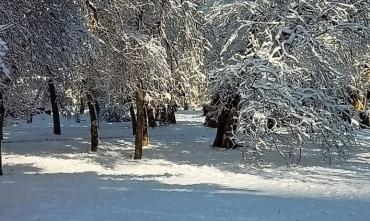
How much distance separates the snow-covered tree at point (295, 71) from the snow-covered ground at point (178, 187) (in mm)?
1273

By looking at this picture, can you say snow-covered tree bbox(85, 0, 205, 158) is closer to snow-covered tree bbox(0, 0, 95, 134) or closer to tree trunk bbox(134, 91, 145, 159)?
tree trunk bbox(134, 91, 145, 159)

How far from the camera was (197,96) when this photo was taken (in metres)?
25.5

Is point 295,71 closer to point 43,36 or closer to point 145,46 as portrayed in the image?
point 145,46

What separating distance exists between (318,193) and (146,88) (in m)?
9.47

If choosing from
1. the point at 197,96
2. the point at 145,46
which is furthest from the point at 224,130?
A: the point at 145,46

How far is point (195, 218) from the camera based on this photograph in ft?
27.7

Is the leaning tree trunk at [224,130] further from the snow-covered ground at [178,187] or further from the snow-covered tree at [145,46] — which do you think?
the snow-covered tree at [145,46]

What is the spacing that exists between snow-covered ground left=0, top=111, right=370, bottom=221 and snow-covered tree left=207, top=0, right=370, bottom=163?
1.27 m

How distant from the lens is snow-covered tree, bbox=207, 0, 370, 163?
49.4ft

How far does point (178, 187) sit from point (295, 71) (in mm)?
5344

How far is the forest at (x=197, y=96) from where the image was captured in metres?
9.83

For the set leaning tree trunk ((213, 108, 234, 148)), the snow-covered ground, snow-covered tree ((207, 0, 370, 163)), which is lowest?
the snow-covered ground

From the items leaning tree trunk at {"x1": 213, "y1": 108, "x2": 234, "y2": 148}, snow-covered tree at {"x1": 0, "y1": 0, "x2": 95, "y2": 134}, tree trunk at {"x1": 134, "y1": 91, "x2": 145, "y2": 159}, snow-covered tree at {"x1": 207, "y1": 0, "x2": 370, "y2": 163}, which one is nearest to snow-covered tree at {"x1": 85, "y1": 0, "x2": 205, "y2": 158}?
tree trunk at {"x1": 134, "y1": 91, "x2": 145, "y2": 159}

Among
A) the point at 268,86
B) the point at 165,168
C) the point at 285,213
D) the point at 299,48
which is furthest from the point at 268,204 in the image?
the point at 165,168
